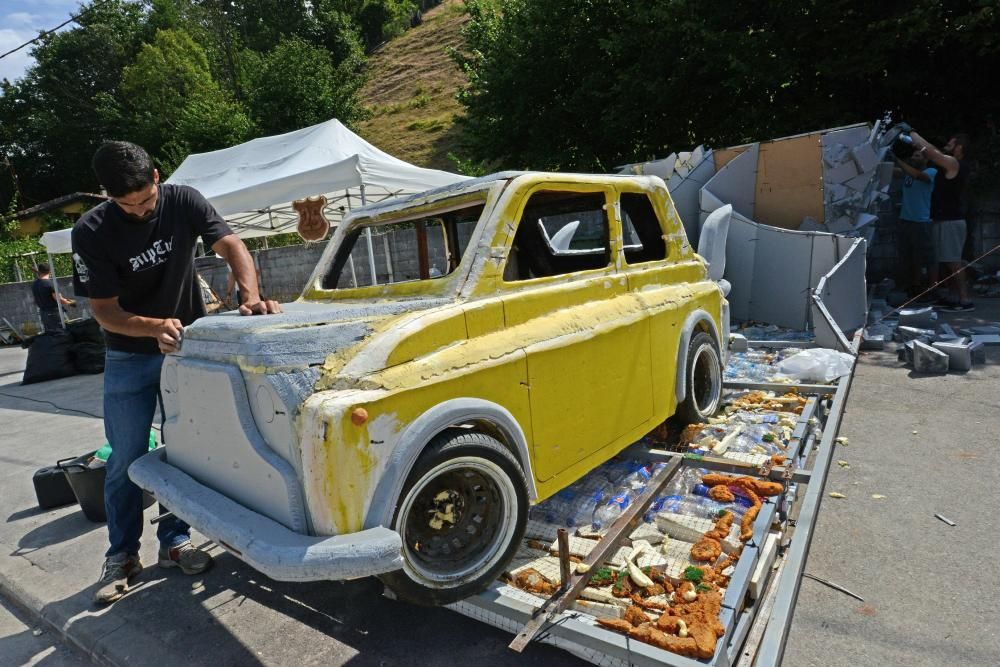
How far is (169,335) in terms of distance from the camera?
232cm

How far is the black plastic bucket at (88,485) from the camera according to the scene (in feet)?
11.6

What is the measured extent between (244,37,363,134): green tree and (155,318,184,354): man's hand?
2983 centimetres

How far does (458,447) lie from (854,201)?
752 cm

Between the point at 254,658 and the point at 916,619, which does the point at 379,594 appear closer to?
the point at 254,658

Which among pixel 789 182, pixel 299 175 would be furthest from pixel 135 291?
pixel 789 182

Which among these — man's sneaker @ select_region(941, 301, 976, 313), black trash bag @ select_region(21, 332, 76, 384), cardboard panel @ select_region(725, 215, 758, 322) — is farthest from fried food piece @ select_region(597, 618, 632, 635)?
black trash bag @ select_region(21, 332, 76, 384)

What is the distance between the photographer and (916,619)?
2205 millimetres

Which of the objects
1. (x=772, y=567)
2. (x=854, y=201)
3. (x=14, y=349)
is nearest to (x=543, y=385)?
(x=772, y=567)

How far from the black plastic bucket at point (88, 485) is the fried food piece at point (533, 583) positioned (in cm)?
260

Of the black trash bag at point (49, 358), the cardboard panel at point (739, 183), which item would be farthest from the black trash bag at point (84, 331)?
the cardboard panel at point (739, 183)

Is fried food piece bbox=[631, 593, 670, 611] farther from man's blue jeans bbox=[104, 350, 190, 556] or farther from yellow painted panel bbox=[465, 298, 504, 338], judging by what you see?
man's blue jeans bbox=[104, 350, 190, 556]

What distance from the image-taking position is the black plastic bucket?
3.52 metres

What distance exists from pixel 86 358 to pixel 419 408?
9705 millimetres

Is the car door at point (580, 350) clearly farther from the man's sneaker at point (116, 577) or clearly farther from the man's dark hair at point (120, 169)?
the man's sneaker at point (116, 577)
